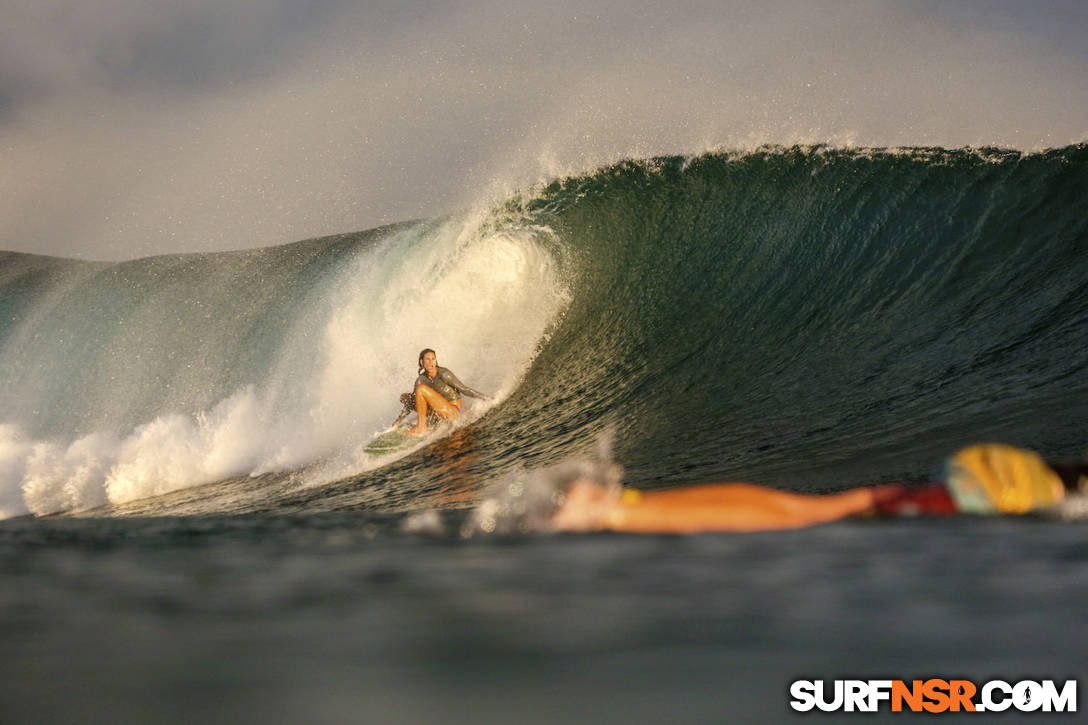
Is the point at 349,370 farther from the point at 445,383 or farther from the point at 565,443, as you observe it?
the point at 565,443

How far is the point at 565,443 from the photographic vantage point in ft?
25.6

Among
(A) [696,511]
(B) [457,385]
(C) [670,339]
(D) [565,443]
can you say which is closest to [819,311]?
(C) [670,339]

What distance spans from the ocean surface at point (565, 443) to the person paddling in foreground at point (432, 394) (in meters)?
0.33

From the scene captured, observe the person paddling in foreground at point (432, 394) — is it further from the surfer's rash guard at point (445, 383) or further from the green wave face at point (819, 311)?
the green wave face at point (819, 311)

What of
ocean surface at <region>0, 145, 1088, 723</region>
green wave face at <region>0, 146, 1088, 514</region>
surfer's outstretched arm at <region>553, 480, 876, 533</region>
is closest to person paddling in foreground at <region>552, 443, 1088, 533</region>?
surfer's outstretched arm at <region>553, 480, 876, 533</region>

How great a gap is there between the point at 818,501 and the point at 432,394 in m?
5.89

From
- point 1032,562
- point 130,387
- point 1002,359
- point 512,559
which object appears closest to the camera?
point 1032,562

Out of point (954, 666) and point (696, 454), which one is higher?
point (696, 454)

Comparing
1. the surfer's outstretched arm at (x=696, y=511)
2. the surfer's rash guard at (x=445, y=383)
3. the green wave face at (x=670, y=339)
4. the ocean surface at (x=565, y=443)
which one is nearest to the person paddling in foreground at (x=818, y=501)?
the surfer's outstretched arm at (x=696, y=511)

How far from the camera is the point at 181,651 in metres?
2.11

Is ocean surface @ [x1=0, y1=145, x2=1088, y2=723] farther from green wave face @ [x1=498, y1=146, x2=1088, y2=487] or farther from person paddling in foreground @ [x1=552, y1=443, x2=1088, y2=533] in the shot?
person paddling in foreground @ [x1=552, y1=443, x2=1088, y2=533]

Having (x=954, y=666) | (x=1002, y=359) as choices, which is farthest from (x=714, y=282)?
Answer: (x=954, y=666)

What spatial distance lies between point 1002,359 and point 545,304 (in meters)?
5.51

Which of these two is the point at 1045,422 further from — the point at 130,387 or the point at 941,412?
the point at 130,387
